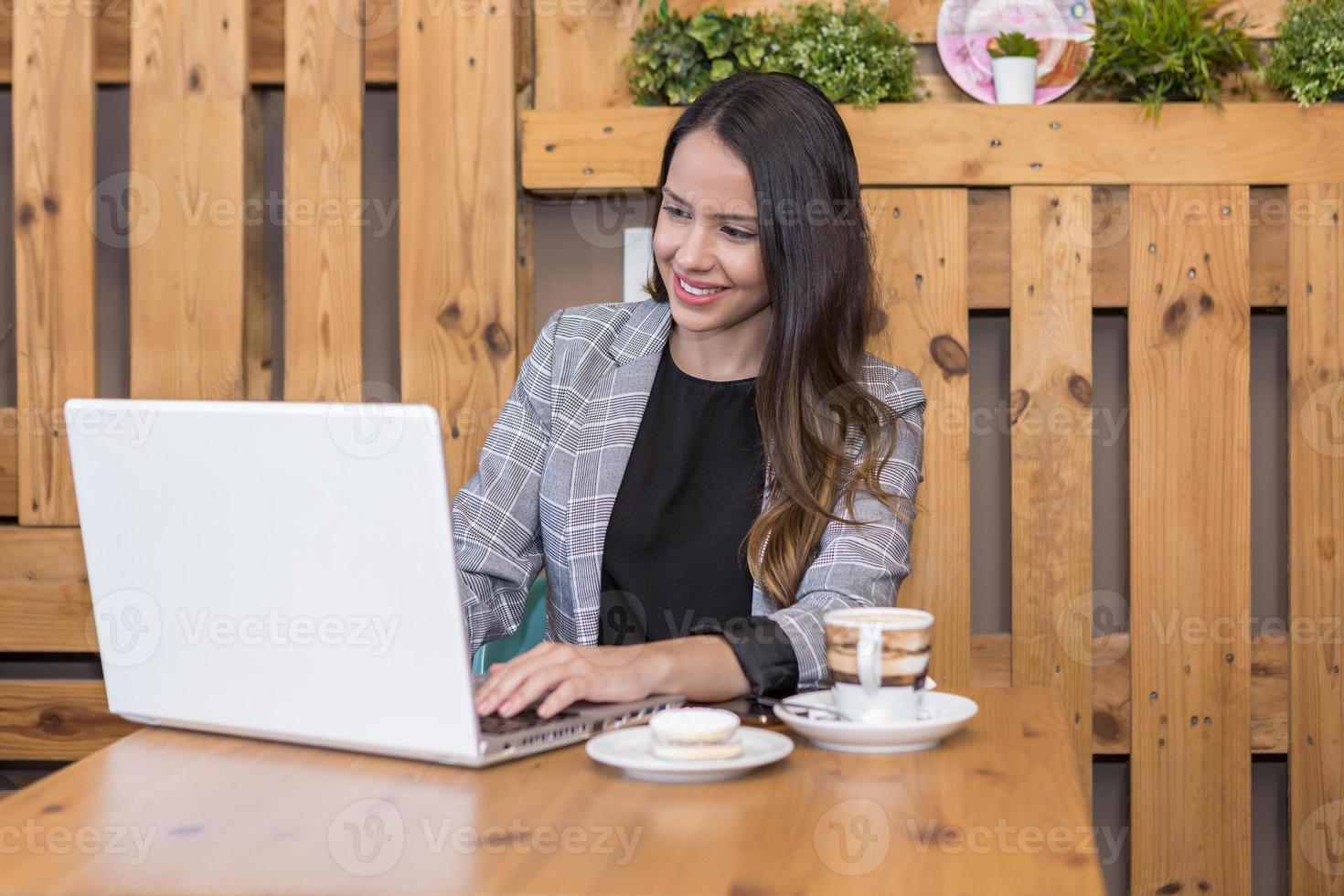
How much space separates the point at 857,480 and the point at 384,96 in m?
1.50

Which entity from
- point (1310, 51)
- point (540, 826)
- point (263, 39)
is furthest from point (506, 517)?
point (1310, 51)

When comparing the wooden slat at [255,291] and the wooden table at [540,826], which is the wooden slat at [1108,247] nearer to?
the wooden slat at [255,291]

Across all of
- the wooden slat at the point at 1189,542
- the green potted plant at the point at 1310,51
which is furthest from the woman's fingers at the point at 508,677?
the green potted plant at the point at 1310,51

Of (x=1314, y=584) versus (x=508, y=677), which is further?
(x=1314, y=584)

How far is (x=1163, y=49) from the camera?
231cm

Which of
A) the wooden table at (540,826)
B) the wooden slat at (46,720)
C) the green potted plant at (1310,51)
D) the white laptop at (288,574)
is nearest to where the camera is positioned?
the wooden table at (540,826)

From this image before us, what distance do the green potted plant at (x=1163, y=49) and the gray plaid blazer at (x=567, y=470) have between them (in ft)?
2.86

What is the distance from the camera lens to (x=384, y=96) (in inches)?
105

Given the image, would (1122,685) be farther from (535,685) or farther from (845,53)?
(535,685)

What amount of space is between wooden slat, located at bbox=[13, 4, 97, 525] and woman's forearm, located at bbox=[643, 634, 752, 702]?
167 cm

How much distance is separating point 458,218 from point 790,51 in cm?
67

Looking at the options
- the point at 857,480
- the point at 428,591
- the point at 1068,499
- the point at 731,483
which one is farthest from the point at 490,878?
the point at 1068,499

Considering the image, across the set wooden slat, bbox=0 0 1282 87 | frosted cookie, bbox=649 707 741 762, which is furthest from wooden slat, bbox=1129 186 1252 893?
frosted cookie, bbox=649 707 741 762

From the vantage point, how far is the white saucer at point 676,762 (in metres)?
0.99
